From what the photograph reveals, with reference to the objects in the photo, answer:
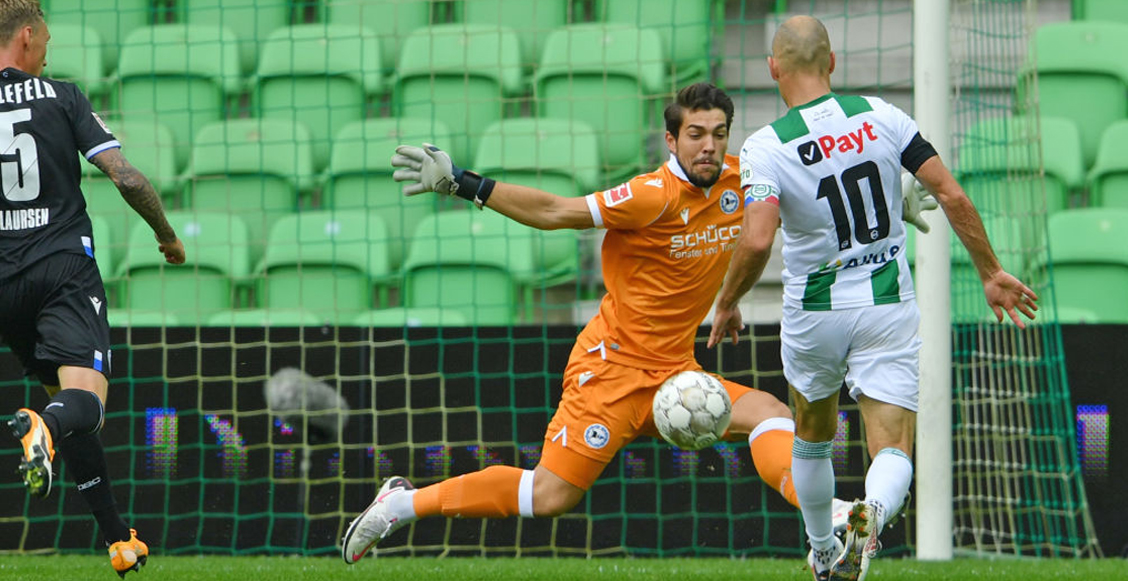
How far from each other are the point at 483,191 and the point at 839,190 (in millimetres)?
1391

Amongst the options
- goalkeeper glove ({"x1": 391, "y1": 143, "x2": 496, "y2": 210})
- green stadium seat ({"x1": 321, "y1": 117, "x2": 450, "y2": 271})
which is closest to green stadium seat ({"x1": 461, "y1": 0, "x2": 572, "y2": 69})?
green stadium seat ({"x1": 321, "y1": 117, "x2": 450, "y2": 271})

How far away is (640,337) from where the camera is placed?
555cm

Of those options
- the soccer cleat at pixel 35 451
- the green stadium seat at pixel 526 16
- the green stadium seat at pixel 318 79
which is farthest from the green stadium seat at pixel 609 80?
the soccer cleat at pixel 35 451

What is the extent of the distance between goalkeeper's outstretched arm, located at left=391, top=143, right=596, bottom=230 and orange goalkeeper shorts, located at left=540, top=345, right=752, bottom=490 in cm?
68

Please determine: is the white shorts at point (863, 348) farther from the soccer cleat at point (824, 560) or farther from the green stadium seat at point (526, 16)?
the green stadium seat at point (526, 16)

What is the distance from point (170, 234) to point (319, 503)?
2833mm

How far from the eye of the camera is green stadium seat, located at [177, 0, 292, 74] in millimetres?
9719

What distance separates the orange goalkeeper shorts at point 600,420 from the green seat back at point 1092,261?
3.52m

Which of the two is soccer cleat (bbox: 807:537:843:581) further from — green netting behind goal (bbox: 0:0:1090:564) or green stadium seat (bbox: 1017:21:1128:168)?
green stadium seat (bbox: 1017:21:1128:168)

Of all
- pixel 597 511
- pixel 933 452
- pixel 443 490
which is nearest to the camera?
pixel 443 490

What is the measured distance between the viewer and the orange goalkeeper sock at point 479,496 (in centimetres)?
552

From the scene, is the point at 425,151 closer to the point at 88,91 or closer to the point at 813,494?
the point at 813,494

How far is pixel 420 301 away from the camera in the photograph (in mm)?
8148

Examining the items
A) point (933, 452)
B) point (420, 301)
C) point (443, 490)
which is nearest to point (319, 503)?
point (420, 301)
